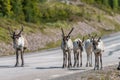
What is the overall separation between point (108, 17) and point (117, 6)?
19933mm

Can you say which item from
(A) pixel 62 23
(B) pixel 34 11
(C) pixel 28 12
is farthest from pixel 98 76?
(A) pixel 62 23

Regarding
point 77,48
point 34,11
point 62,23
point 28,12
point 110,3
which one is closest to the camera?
point 77,48

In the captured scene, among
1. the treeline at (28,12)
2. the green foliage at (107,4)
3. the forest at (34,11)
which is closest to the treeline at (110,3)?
the green foliage at (107,4)

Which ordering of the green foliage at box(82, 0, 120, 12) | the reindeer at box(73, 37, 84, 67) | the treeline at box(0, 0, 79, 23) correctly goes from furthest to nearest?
the green foliage at box(82, 0, 120, 12) < the treeline at box(0, 0, 79, 23) < the reindeer at box(73, 37, 84, 67)

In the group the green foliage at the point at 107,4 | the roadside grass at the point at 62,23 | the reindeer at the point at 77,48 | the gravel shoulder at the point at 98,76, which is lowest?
the gravel shoulder at the point at 98,76

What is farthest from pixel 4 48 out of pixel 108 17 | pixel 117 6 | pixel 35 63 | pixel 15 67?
pixel 117 6

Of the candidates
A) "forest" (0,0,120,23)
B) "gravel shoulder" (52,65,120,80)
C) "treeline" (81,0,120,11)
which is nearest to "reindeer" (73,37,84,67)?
"gravel shoulder" (52,65,120,80)

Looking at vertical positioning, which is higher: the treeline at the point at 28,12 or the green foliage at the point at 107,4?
the green foliage at the point at 107,4

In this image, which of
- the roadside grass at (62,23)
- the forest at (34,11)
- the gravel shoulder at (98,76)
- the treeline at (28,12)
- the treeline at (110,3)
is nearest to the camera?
the gravel shoulder at (98,76)

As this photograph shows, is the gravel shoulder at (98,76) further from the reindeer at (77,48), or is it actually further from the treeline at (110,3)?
the treeline at (110,3)

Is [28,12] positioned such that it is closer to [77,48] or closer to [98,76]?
[77,48]

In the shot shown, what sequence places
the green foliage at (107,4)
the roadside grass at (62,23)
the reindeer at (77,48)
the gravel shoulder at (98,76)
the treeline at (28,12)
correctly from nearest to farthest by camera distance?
the gravel shoulder at (98,76)
the reindeer at (77,48)
the roadside grass at (62,23)
the treeline at (28,12)
the green foliage at (107,4)

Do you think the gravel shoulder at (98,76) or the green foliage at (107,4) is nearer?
the gravel shoulder at (98,76)

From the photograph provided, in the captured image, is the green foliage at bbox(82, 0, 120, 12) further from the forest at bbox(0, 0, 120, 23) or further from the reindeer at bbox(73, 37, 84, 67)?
the reindeer at bbox(73, 37, 84, 67)
